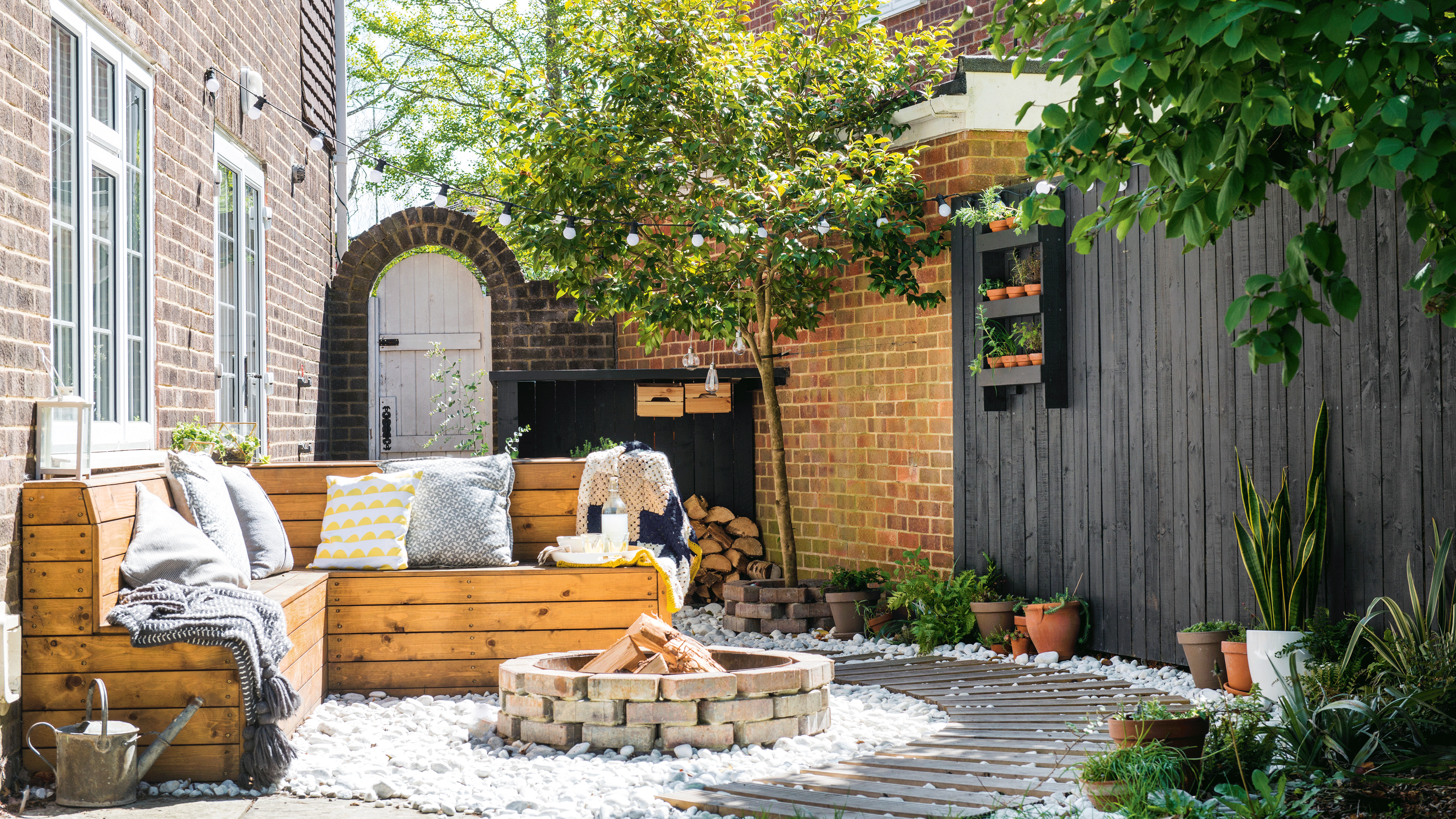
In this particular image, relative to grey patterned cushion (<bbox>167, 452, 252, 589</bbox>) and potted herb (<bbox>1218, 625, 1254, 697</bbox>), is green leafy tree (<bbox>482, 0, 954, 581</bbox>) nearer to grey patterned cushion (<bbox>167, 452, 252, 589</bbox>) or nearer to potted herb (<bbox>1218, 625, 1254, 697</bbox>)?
potted herb (<bbox>1218, 625, 1254, 697</bbox>)

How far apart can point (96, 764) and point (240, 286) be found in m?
3.71

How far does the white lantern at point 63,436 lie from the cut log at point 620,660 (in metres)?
1.85

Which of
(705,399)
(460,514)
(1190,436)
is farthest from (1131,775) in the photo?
(705,399)

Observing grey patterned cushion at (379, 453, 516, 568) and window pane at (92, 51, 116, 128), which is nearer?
window pane at (92, 51, 116, 128)

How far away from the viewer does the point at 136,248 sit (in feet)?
16.4

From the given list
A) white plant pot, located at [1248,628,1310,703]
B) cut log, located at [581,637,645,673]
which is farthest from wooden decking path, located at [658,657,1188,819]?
cut log, located at [581,637,645,673]

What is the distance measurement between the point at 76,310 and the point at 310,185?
15.1 ft

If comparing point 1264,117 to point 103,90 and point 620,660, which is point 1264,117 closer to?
point 620,660

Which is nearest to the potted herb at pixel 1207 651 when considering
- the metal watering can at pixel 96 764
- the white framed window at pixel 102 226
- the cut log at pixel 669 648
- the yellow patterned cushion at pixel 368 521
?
the cut log at pixel 669 648

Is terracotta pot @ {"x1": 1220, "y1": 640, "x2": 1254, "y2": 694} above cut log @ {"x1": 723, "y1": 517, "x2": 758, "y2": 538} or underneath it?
underneath

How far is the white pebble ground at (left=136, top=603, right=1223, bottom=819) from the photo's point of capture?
3502mm

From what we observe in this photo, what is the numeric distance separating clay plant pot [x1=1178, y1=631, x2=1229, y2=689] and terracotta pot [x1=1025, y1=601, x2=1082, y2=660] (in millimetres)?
847

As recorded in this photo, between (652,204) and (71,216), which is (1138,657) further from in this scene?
(71,216)

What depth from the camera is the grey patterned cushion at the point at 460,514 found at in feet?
18.1
